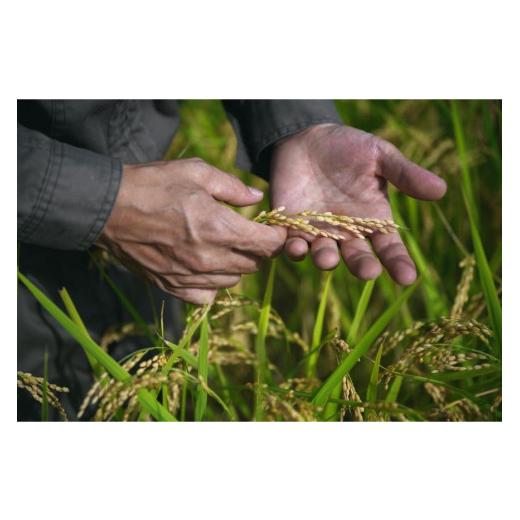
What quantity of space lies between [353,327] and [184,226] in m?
0.45

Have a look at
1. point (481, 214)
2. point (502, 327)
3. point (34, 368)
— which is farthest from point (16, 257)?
point (481, 214)

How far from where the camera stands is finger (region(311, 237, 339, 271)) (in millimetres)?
1354

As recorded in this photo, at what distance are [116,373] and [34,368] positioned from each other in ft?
1.84

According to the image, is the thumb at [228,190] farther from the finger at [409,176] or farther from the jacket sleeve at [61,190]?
the finger at [409,176]

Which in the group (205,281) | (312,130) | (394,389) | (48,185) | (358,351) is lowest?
(394,389)

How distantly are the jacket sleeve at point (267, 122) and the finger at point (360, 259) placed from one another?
409mm

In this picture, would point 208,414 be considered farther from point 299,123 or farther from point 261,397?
point 299,123

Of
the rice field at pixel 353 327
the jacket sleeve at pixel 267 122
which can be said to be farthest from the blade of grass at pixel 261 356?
the jacket sleeve at pixel 267 122

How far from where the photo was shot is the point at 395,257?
135 centimetres

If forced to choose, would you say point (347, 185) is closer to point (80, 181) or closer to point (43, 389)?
point (80, 181)

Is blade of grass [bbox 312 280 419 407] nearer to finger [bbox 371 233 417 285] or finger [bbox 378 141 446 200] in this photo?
finger [bbox 371 233 417 285]

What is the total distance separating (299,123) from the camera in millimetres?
1656

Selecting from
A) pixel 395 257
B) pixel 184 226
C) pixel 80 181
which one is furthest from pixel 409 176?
pixel 80 181

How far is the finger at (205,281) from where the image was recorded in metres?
1.43
